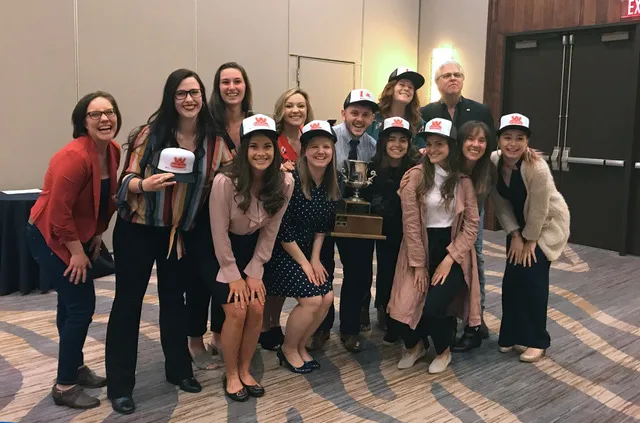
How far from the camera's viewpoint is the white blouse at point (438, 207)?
10.2 feet

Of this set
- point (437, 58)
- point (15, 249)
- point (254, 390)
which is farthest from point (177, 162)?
point (437, 58)

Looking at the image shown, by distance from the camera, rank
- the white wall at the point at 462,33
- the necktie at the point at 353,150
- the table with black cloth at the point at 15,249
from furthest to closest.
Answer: the white wall at the point at 462,33 < the table with black cloth at the point at 15,249 < the necktie at the point at 353,150

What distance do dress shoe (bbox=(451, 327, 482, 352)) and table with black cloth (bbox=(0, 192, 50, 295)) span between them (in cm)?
306

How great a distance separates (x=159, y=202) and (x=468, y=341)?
2.04m

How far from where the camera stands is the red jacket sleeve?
8.04 ft

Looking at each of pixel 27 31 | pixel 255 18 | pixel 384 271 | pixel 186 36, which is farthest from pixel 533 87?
pixel 27 31

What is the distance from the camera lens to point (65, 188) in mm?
2451

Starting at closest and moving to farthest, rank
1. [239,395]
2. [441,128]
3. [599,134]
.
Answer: [239,395]
[441,128]
[599,134]

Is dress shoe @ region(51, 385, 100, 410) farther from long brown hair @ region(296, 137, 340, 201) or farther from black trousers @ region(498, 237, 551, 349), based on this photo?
black trousers @ region(498, 237, 551, 349)

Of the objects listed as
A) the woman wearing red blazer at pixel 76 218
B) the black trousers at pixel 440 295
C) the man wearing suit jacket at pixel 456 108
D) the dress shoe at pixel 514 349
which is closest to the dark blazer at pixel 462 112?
the man wearing suit jacket at pixel 456 108

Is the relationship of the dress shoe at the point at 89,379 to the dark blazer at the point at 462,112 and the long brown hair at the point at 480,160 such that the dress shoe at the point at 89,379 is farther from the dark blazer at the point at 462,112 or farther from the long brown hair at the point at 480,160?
the dark blazer at the point at 462,112

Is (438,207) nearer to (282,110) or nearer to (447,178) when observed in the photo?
(447,178)

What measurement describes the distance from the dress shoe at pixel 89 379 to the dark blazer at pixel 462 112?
8.08 ft

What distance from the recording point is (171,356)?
2.94 metres
